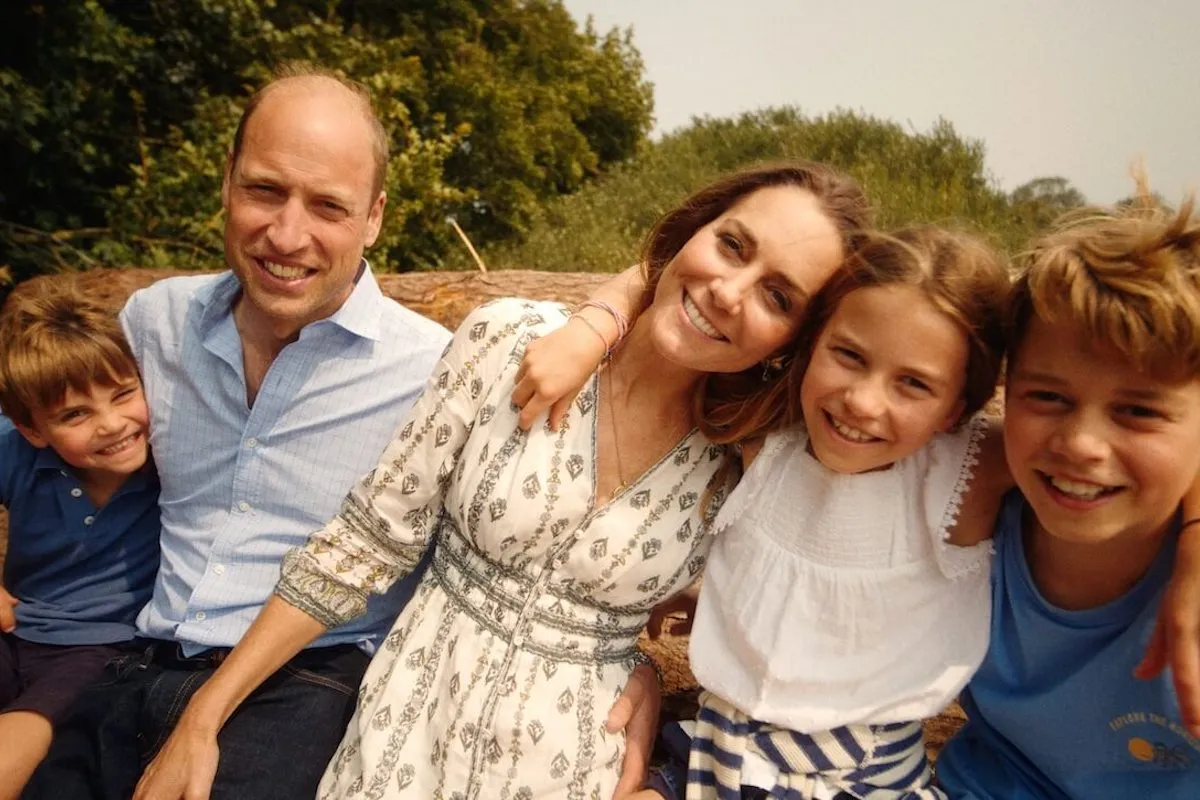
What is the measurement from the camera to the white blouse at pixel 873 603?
1.70 m

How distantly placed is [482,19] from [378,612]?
921cm

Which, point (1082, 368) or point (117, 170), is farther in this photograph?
point (117, 170)

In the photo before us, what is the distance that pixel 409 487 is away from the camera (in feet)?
5.93

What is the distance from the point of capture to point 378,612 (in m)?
2.19

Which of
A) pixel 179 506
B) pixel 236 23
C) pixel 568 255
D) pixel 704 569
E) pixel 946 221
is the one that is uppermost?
pixel 946 221

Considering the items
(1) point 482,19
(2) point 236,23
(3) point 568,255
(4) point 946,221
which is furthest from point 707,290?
(1) point 482,19

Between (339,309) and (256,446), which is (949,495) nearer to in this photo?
(339,309)

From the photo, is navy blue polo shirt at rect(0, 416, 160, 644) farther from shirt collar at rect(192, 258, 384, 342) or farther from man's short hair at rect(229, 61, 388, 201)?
man's short hair at rect(229, 61, 388, 201)

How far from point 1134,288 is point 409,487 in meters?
1.37

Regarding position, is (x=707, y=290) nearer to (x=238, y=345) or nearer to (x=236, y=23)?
(x=238, y=345)

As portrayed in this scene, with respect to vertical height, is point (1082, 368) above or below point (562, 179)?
above

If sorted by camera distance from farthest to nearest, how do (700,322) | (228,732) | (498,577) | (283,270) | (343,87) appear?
(343,87), (283,270), (228,732), (498,577), (700,322)

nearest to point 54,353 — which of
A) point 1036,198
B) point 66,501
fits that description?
point 66,501

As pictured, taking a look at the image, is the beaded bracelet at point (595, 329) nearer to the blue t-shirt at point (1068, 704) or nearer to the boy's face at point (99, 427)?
the blue t-shirt at point (1068, 704)
